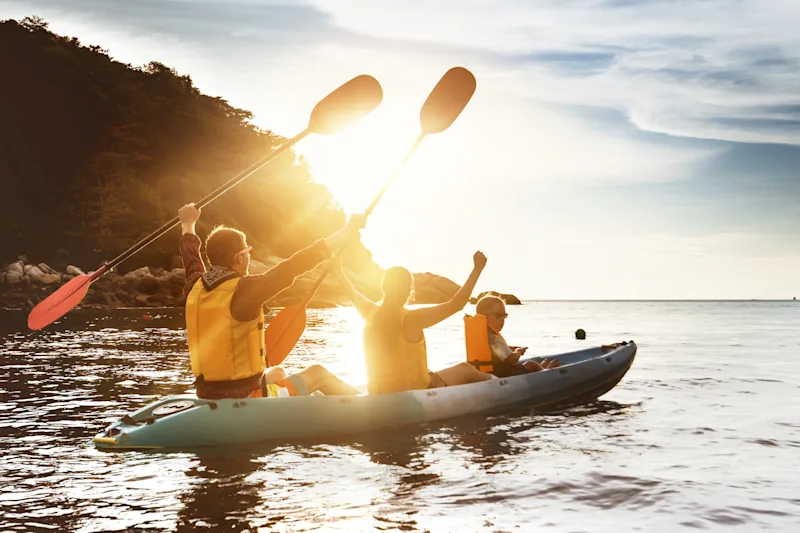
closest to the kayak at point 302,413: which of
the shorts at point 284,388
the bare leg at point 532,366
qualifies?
the shorts at point 284,388

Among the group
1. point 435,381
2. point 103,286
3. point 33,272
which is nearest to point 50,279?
point 33,272

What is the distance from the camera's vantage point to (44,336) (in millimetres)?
18719

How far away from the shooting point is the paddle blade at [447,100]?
27.8 ft

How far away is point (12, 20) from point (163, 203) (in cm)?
1556

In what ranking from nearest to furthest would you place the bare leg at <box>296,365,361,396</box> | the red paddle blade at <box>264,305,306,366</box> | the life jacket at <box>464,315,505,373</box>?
the bare leg at <box>296,365,361,396</box>
the red paddle blade at <box>264,305,306,366</box>
the life jacket at <box>464,315,505,373</box>

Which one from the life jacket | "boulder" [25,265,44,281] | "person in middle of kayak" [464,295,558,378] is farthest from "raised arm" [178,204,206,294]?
"boulder" [25,265,44,281]

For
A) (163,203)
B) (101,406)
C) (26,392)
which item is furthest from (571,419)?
(163,203)

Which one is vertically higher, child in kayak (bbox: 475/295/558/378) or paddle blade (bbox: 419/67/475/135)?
paddle blade (bbox: 419/67/475/135)

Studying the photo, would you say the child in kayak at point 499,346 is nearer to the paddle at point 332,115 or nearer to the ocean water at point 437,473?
the ocean water at point 437,473

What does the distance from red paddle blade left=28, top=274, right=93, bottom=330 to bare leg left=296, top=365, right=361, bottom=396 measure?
2.41 meters

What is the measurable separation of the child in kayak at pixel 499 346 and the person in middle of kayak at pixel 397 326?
114cm

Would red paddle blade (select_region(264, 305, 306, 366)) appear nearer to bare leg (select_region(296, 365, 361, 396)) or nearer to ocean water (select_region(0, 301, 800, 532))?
bare leg (select_region(296, 365, 361, 396))

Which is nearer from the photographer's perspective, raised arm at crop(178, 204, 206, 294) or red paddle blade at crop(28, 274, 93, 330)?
raised arm at crop(178, 204, 206, 294)

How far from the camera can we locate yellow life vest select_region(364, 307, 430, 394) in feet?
22.6
